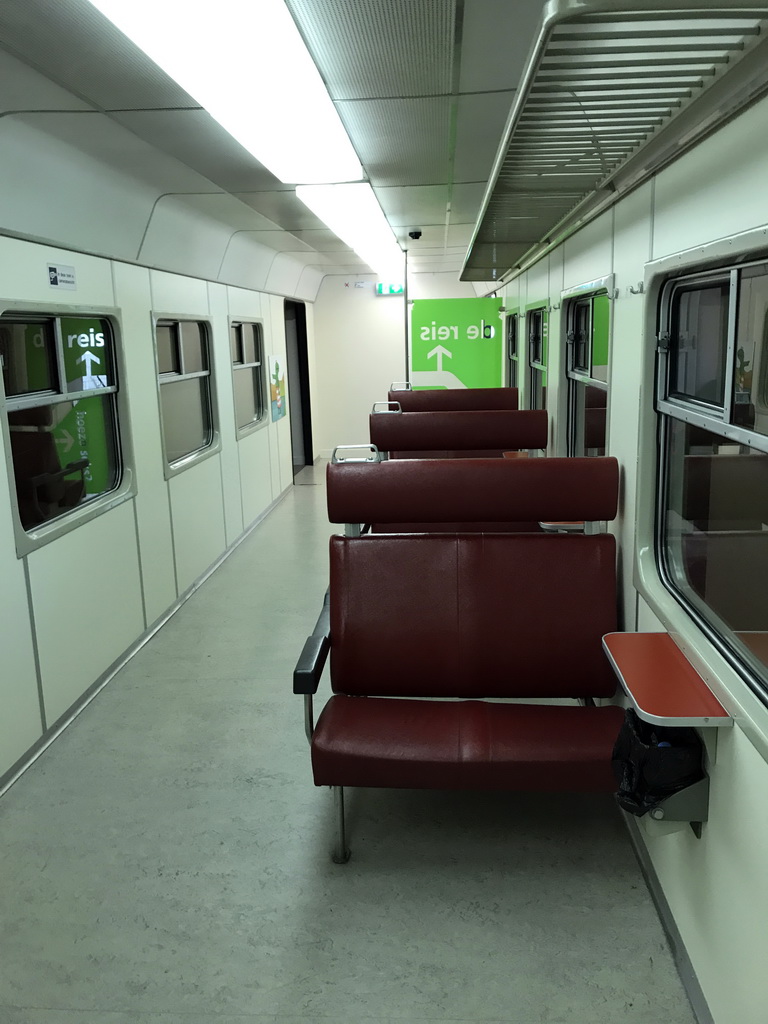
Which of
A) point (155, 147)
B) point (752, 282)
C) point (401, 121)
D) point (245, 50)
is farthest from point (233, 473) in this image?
point (752, 282)

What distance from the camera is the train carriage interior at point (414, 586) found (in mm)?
1981

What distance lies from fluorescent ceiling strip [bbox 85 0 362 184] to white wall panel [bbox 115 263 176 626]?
155 centimetres

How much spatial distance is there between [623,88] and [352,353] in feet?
31.8

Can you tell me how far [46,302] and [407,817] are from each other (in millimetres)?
2729

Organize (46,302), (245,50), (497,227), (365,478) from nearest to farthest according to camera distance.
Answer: (245,50), (365,478), (46,302), (497,227)

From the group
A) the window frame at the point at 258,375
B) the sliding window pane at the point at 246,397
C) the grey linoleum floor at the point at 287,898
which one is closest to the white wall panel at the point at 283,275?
the window frame at the point at 258,375

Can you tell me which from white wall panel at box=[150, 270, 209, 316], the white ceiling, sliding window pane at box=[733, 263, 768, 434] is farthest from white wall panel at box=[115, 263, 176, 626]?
sliding window pane at box=[733, 263, 768, 434]

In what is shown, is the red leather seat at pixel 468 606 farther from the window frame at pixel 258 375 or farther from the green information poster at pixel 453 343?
the window frame at pixel 258 375

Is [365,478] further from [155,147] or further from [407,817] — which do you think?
[155,147]

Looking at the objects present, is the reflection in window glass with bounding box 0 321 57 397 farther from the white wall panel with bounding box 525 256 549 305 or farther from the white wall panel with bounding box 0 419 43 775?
the white wall panel with bounding box 525 256 549 305

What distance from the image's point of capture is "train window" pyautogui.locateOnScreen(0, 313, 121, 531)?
3.59m

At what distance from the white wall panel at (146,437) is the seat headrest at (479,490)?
221 cm

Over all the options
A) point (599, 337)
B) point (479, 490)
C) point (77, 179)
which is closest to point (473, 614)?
point (479, 490)

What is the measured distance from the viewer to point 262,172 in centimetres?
424
